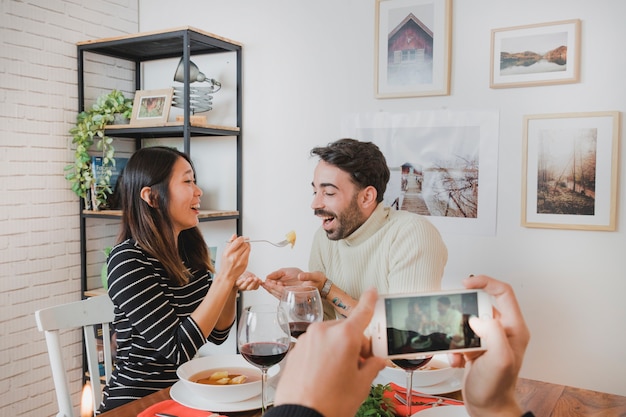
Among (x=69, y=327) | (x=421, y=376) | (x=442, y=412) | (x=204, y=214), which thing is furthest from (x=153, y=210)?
(x=442, y=412)

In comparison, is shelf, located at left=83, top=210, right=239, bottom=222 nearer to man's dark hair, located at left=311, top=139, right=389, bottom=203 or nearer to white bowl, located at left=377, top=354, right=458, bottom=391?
man's dark hair, located at left=311, top=139, right=389, bottom=203

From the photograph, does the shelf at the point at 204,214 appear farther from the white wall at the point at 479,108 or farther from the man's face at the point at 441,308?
the man's face at the point at 441,308

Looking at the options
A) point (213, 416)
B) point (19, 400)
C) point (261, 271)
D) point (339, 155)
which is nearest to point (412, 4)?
point (339, 155)

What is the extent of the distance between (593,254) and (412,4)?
51.7 inches

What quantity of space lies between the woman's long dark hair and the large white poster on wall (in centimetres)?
106

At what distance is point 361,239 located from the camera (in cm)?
231

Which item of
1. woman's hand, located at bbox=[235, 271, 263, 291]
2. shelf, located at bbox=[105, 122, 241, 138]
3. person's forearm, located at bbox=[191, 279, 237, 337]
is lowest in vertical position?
person's forearm, located at bbox=[191, 279, 237, 337]

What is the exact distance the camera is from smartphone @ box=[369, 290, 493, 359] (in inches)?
30.1

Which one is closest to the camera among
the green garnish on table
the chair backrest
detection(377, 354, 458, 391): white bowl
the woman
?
the green garnish on table

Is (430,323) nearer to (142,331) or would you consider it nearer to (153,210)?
(142,331)

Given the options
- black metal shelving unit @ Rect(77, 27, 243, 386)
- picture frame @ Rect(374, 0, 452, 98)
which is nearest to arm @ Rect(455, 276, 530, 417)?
picture frame @ Rect(374, 0, 452, 98)

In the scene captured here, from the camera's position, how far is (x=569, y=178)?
2416mm

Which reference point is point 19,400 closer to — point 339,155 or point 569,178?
point 339,155

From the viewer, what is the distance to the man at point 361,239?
2156mm
